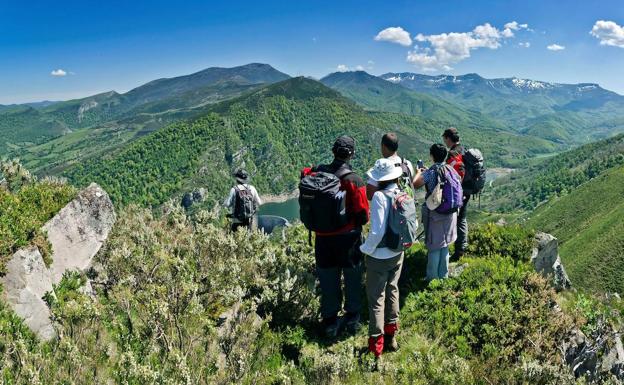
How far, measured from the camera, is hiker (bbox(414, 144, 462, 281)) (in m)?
6.39

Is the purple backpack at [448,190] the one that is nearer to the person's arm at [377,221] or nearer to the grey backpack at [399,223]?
the grey backpack at [399,223]

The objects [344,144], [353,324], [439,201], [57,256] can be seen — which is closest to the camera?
[344,144]

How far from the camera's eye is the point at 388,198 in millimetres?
5031

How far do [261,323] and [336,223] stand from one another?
5.59ft

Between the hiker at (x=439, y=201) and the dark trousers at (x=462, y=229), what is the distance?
1.29 meters

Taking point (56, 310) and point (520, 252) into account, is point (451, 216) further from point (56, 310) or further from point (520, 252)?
point (56, 310)

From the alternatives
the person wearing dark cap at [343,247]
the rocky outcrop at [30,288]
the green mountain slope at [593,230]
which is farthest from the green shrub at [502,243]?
the green mountain slope at [593,230]

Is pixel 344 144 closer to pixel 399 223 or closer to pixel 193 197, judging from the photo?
pixel 399 223

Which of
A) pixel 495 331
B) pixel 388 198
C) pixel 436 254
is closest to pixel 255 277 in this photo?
pixel 388 198

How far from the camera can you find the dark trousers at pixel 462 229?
802 centimetres

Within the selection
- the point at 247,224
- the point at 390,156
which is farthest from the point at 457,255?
the point at 247,224

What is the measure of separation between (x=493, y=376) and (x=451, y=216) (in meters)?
2.70

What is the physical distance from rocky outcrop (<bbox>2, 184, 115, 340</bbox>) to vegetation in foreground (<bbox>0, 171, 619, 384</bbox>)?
27 centimetres

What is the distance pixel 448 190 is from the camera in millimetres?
6426
